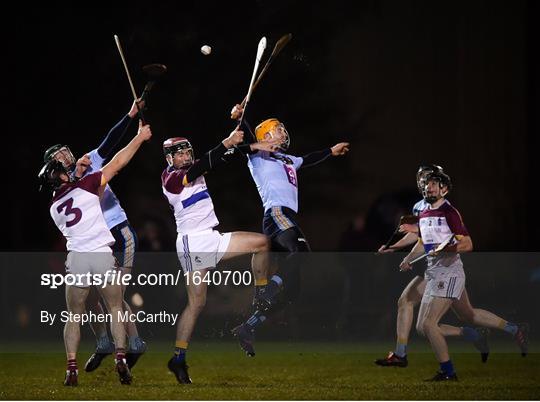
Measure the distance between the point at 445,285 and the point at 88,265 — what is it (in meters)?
3.34

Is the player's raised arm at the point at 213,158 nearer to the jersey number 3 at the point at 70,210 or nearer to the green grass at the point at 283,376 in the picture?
the jersey number 3 at the point at 70,210

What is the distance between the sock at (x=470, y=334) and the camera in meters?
11.9

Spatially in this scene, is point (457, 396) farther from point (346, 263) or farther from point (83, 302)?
point (346, 263)

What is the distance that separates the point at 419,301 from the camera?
1171cm

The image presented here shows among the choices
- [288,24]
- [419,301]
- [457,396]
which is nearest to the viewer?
[457,396]

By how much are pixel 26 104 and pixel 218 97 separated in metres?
2.38

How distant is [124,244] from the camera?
457 inches

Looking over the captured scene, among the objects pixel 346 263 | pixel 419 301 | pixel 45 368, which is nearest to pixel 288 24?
pixel 346 263

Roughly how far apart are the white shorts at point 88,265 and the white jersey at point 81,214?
76mm

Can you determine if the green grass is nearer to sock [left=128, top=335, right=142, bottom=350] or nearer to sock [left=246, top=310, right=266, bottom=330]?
sock [left=128, top=335, right=142, bottom=350]

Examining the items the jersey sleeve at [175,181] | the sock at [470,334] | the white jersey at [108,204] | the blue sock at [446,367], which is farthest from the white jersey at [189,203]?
the sock at [470,334]

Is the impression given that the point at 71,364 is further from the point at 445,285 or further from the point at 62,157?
the point at 445,285

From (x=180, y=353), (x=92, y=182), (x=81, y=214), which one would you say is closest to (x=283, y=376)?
(x=180, y=353)

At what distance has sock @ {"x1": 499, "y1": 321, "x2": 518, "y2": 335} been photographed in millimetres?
11859
